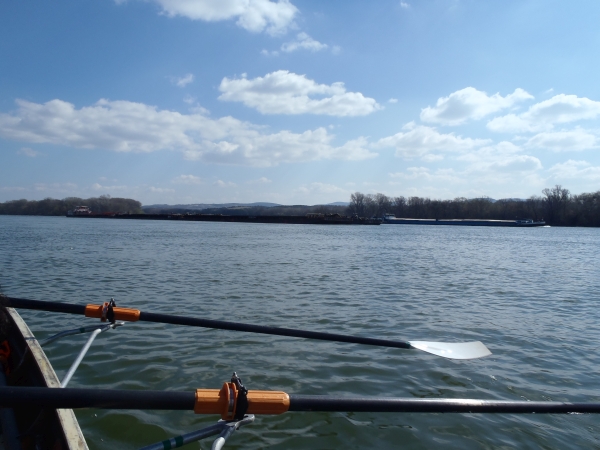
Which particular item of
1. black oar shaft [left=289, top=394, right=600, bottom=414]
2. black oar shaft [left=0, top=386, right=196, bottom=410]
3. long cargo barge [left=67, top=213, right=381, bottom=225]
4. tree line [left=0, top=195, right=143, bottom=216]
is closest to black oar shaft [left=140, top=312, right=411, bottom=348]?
black oar shaft [left=289, top=394, right=600, bottom=414]

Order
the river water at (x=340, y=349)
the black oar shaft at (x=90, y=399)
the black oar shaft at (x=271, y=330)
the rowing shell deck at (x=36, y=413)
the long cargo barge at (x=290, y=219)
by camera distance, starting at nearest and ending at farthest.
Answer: the black oar shaft at (x=90, y=399) → the rowing shell deck at (x=36, y=413) → the river water at (x=340, y=349) → the black oar shaft at (x=271, y=330) → the long cargo barge at (x=290, y=219)

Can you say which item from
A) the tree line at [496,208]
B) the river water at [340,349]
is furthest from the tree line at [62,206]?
the river water at [340,349]

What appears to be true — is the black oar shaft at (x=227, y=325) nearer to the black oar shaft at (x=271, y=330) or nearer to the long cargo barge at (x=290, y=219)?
the black oar shaft at (x=271, y=330)

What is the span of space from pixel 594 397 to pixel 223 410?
5871mm

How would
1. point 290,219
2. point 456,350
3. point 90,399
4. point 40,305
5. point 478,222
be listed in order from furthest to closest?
point 478,222 → point 290,219 → point 456,350 → point 40,305 → point 90,399

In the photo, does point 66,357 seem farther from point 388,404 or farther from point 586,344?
point 586,344

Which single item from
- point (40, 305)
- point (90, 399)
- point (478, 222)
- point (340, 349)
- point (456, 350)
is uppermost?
point (478, 222)

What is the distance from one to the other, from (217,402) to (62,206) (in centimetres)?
15910

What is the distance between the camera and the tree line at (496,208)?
343ft

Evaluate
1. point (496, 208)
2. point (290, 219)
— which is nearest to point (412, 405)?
point (290, 219)

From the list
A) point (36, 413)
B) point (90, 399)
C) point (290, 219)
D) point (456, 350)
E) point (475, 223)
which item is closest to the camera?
point (90, 399)

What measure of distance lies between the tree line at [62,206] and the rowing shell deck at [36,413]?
14234cm

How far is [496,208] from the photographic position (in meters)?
126

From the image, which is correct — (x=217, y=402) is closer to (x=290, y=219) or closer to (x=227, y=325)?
(x=227, y=325)
